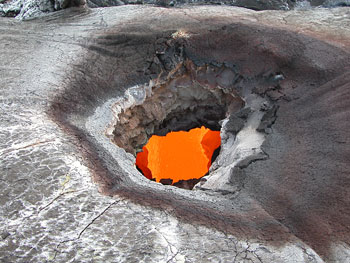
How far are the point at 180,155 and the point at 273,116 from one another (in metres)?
3.36

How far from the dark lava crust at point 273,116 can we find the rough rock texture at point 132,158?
0.01m

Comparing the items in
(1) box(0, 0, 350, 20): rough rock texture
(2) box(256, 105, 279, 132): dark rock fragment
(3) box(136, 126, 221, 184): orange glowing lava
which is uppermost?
(1) box(0, 0, 350, 20): rough rock texture

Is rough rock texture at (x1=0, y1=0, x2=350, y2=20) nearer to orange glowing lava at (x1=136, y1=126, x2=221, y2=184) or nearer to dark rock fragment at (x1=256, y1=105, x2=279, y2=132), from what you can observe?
orange glowing lava at (x1=136, y1=126, x2=221, y2=184)

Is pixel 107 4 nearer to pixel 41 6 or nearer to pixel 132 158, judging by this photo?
pixel 41 6

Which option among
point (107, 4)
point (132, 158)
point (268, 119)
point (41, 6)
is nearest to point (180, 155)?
point (268, 119)

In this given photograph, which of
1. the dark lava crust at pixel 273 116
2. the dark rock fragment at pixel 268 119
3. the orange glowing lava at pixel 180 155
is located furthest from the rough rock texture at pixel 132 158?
the orange glowing lava at pixel 180 155

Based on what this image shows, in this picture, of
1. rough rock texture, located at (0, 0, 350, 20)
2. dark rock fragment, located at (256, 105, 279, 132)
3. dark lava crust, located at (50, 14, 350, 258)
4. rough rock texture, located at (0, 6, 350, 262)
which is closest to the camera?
rough rock texture, located at (0, 6, 350, 262)

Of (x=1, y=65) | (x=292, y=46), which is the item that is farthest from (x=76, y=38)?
(x=292, y=46)

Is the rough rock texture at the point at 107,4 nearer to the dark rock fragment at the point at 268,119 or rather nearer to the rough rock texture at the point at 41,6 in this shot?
the rough rock texture at the point at 41,6

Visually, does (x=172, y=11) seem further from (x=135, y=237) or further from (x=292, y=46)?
(x=135, y=237)

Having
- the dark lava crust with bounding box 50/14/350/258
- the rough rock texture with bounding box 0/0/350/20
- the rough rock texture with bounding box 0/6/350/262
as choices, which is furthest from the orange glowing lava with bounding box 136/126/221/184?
the rough rock texture with bounding box 0/0/350/20

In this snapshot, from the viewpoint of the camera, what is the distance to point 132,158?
2941 mm

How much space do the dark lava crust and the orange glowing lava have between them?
2.13 m

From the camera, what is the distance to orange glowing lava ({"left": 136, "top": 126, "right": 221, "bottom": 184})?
6.19 m
